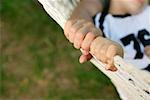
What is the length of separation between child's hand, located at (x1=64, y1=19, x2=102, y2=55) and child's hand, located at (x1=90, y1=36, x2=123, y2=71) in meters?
0.02

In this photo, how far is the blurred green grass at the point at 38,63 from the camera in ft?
7.85

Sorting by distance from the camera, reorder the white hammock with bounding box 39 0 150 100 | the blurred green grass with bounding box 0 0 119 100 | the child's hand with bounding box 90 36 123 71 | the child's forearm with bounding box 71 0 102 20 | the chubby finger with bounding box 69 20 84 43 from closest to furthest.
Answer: the white hammock with bounding box 39 0 150 100, the child's hand with bounding box 90 36 123 71, the chubby finger with bounding box 69 20 84 43, the child's forearm with bounding box 71 0 102 20, the blurred green grass with bounding box 0 0 119 100

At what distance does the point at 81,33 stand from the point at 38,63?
97 centimetres

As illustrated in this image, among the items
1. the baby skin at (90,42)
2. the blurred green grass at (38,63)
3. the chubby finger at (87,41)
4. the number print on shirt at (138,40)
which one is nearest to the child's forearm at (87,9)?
the baby skin at (90,42)

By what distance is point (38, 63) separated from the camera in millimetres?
2484

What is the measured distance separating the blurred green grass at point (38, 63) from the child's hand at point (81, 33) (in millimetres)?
818

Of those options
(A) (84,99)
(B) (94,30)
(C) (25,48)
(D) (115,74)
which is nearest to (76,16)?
(B) (94,30)

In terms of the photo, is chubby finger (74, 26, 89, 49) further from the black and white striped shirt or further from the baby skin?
the black and white striped shirt

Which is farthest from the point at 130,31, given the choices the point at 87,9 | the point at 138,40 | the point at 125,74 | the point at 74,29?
the point at 125,74

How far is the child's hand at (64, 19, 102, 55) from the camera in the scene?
152 centimetres

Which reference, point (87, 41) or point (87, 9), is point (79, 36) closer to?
point (87, 41)

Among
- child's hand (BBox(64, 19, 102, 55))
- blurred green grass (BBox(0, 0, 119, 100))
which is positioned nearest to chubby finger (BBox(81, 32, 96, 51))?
child's hand (BBox(64, 19, 102, 55))

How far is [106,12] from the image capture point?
200 cm

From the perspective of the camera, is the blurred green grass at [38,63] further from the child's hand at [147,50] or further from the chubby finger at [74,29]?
the chubby finger at [74,29]
